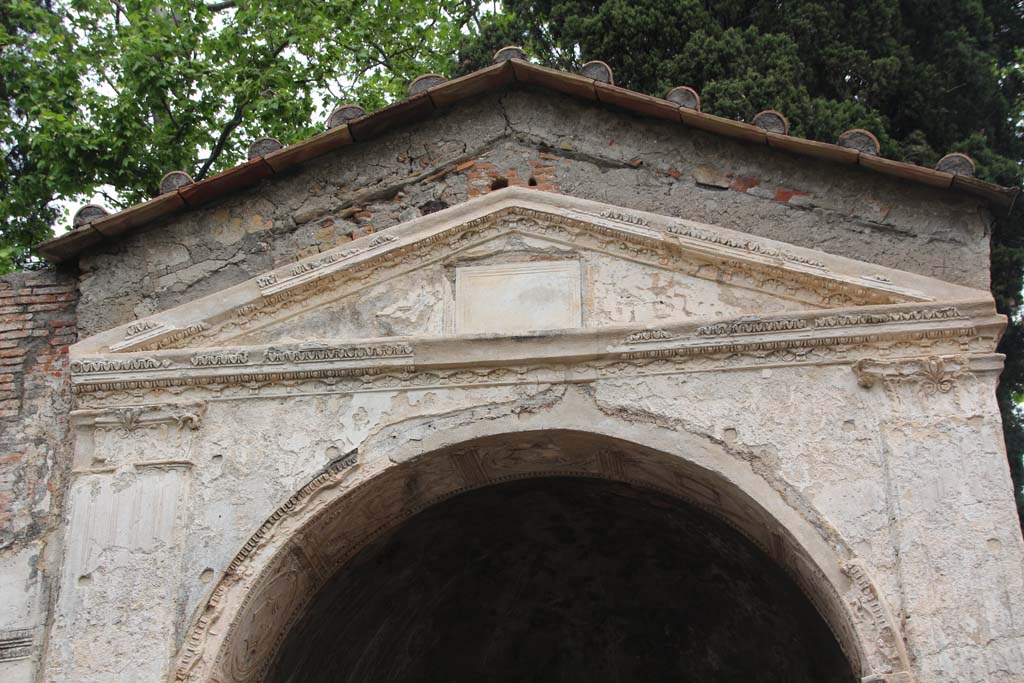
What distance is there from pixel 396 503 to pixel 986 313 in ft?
10.8

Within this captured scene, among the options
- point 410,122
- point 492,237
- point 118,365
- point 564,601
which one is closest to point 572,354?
point 492,237

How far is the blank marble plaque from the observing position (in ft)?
25.0

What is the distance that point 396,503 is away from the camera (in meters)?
7.82

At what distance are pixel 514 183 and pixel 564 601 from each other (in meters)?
3.66

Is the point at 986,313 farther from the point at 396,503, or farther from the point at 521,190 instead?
the point at 396,503

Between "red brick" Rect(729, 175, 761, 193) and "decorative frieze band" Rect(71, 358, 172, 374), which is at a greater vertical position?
"red brick" Rect(729, 175, 761, 193)

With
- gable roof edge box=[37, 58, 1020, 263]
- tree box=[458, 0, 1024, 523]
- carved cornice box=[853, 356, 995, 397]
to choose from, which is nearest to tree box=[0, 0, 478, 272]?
tree box=[458, 0, 1024, 523]

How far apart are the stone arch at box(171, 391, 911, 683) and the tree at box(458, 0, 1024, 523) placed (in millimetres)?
4916

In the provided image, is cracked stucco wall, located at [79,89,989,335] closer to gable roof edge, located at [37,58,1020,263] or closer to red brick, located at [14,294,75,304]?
gable roof edge, located at [37,58,1020,263]

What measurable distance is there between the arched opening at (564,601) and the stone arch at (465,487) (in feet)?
2.26

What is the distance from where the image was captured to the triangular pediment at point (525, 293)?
7.39 m

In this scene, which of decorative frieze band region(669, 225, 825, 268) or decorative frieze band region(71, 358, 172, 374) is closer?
decorative frieze band region(669, 225, 825, 268)

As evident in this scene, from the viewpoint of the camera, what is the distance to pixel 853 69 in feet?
40.3

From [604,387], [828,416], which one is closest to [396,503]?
[604,387]
